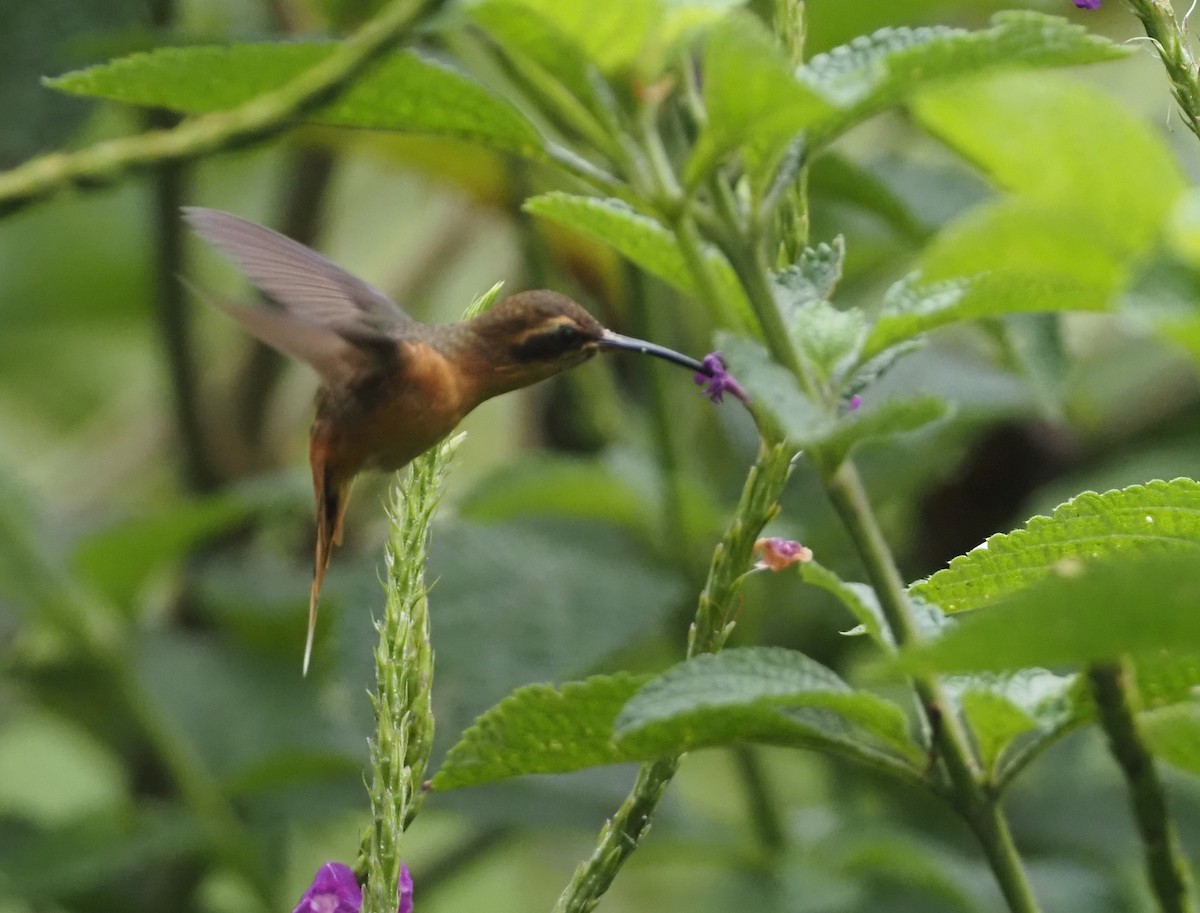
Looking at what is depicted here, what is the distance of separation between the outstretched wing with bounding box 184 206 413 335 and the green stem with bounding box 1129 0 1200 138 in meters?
0.58

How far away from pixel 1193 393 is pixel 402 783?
2.00 m

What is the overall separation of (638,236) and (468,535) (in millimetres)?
1052

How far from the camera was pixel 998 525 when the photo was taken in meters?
2.39

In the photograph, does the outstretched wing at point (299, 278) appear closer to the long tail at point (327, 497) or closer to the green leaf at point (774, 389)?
the long tail at point (327, 497)

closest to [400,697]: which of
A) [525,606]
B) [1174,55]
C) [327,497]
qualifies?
[1174,55]

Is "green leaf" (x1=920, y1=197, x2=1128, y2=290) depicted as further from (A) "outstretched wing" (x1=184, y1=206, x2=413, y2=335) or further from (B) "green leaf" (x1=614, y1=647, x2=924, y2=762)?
(A) "outstretched wing" (x1=184, y1=206, x2=413, y2=335)

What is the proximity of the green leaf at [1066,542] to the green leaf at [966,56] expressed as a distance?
191mm

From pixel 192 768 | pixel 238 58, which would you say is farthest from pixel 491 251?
pixel 238 58

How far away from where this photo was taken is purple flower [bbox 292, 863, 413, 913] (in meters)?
0.80

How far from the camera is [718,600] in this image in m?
0.70

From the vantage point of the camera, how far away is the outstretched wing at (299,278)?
1.06m

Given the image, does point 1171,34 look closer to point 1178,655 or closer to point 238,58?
point 1178,655

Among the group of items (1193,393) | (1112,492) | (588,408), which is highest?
(588,408)

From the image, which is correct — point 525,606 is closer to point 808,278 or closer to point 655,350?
point 655,350
